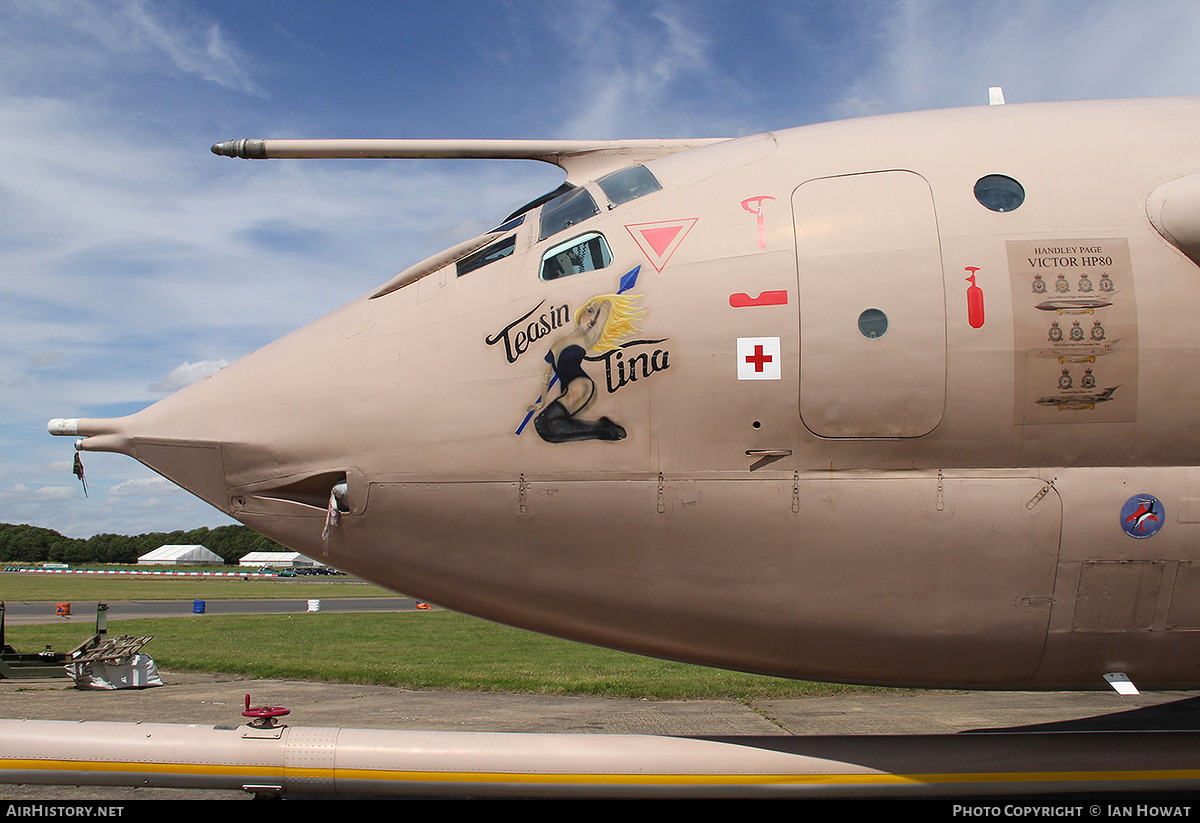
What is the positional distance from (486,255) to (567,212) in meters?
0.58

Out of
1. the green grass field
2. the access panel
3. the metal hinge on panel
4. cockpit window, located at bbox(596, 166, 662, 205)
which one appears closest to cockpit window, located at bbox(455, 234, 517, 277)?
cockpit window, located at bbox(596, 166, 662, 205)

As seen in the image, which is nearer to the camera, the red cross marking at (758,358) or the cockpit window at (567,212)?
the red cross marking at (758,358)

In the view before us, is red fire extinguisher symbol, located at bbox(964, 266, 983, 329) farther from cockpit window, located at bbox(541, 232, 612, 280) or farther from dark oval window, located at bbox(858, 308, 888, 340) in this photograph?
cockpit window, located at bbox(541, 232, 612, 280)

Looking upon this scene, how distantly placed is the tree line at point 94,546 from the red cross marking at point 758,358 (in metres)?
124

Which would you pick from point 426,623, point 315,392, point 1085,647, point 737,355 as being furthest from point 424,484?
point 426,623

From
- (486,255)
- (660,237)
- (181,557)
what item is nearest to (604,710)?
(486,255)

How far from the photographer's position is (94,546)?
124188mm

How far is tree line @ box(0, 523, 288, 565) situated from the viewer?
400ft

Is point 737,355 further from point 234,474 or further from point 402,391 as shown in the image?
point 234,474

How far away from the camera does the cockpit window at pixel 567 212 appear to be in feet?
16.4

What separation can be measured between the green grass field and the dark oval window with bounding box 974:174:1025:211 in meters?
8.50

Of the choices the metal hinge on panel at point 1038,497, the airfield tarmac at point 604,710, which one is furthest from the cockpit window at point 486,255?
the airfield tarmac at point 604,710

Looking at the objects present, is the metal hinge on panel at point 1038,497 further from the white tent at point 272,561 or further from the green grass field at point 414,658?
the white tent at point 272,561

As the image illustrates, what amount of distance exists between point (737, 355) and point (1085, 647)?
2549 millimetres
